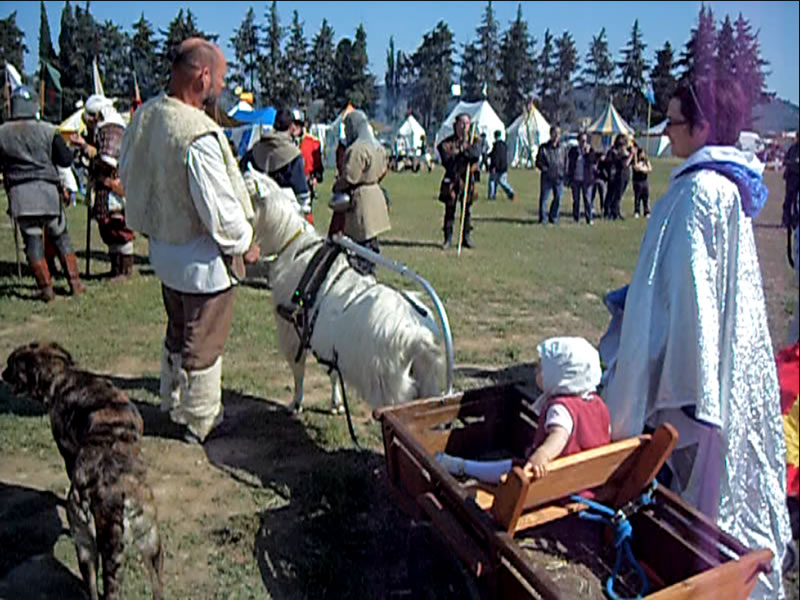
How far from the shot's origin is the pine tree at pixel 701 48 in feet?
5.48

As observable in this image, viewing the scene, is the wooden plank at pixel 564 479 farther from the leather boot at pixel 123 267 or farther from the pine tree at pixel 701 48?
the leather boot at pixel 123 267

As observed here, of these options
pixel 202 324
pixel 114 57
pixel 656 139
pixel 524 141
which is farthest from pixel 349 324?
pixel 524 141

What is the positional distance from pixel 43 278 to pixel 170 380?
3473 millimetres

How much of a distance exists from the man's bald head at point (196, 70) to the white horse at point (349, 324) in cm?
79

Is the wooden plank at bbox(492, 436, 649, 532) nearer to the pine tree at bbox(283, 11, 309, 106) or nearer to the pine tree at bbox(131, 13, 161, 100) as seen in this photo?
the pine tree at bbox(283, 11, 309, 106)

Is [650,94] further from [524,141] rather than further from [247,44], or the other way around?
[524,141]

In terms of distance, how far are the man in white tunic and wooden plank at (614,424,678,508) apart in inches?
90.7

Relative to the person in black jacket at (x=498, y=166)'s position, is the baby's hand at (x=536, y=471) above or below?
below

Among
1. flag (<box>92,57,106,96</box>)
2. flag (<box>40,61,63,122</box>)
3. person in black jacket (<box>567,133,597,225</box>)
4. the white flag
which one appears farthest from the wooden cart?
person in black jacket (<box>567,133,597,225</box>)

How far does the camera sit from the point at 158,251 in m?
3.70

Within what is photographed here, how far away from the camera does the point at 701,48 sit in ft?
5.80

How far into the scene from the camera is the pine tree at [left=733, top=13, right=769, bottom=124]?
4.84 feet

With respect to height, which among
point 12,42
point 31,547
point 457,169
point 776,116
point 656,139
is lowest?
point 31,547

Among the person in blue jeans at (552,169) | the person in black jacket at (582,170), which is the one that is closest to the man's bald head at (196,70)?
the person in blue jeans at (552,169)
